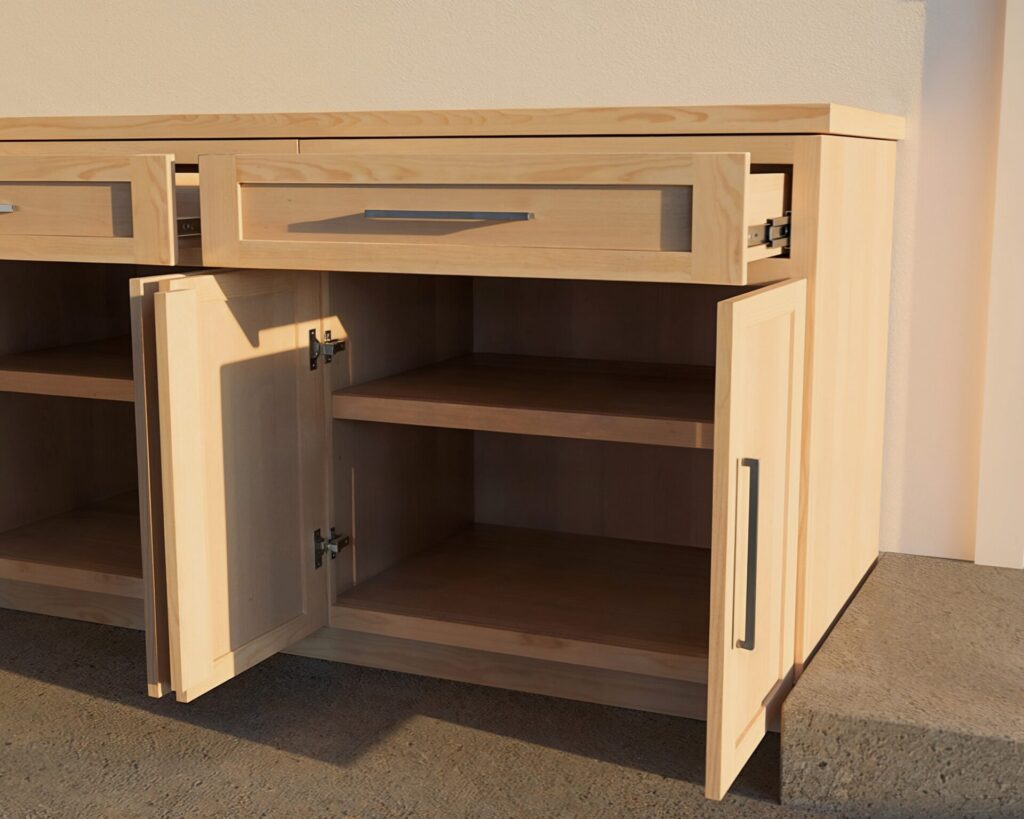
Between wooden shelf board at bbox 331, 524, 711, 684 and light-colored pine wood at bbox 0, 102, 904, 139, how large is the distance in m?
0.50

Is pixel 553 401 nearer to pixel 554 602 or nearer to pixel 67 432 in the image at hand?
pixel 554 602

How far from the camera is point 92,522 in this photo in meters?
1.82

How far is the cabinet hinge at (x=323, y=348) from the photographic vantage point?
1415mm

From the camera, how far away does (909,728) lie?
1160 mm

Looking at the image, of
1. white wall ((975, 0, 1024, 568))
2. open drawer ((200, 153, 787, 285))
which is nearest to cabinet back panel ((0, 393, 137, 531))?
open drawer ((200, 153, 787, 285))

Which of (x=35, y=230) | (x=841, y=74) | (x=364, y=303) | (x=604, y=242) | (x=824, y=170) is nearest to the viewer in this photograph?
(x=604, y=242)

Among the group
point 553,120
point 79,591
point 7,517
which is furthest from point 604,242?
point 7,517

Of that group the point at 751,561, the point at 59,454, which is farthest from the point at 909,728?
the point at 59,454

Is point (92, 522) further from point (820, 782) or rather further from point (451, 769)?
point (820, 782)

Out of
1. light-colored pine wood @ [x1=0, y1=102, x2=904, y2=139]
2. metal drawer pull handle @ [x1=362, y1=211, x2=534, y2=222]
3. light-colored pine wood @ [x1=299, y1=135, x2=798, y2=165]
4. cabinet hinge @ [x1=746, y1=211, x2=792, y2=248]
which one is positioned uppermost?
light-colored pine wood @ [x1=0, y1=102, x2=904, y2=139]

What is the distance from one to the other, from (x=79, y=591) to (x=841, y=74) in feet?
4.03

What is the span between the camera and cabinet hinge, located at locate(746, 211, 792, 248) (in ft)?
3.76

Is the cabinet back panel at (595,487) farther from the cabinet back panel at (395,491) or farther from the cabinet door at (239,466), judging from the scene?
the cabinet door at (239,466)

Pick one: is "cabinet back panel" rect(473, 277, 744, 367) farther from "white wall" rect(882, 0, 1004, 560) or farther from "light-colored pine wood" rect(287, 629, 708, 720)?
"light-colored pine wood" rect(287, 629, 708, 720)
